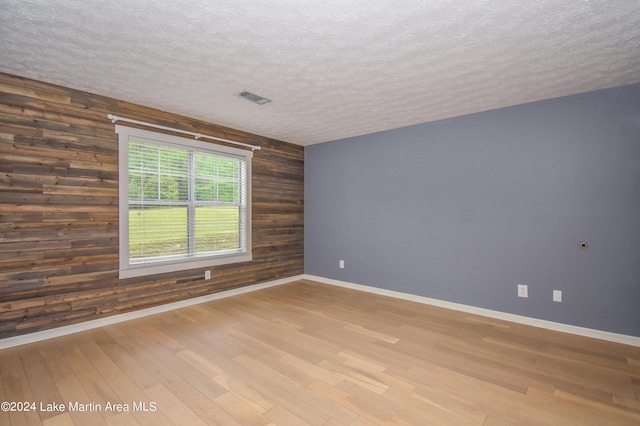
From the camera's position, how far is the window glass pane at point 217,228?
411 centimetres

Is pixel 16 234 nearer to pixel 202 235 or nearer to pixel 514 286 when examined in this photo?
pixel 202 235

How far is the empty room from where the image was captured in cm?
190

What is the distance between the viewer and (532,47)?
86.0 inches

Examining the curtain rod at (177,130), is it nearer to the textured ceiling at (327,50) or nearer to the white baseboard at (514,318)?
the textured ceiling at (327,50)

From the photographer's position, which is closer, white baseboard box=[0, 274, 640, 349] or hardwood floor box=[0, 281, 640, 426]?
hardwood floor box=[0, 281, 640, 426]

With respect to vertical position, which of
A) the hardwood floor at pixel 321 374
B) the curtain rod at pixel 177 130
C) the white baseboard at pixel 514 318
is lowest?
the hardwood floor at pixel 321 374

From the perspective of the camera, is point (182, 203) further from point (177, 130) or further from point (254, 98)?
point (254, 98)

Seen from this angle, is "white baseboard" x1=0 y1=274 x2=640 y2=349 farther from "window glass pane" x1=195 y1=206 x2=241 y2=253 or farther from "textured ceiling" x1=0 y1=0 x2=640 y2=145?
"textured ceiling" x1=0 y1=0 x2=640 y2=145

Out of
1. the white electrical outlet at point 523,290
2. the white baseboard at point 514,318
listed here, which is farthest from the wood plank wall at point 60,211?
the white electrical outlet at point 523,290

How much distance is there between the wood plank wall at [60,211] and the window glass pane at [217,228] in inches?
25.8

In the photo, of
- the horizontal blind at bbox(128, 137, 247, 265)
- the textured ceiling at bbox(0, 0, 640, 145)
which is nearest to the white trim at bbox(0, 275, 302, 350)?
the horizontal blind at bbox(128, 137, 247, 265)

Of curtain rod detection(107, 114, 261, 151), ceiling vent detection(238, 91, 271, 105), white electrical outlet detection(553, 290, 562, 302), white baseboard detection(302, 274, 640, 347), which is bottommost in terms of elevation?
white baseboard detection(302, 274, 640, 347)

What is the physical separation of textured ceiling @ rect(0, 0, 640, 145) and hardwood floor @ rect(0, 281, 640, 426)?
2.45m

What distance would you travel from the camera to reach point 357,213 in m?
4.85
